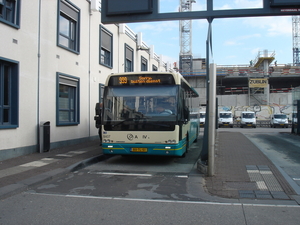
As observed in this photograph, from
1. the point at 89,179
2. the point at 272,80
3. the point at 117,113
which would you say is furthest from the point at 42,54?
the point at 272,80

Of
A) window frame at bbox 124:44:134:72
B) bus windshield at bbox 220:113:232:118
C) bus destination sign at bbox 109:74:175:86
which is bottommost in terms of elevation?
bus windshield at bbox 220:113:232:118

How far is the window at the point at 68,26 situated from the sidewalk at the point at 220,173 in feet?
18.0

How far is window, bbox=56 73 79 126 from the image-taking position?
13.4m

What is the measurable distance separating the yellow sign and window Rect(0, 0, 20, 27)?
134 ft

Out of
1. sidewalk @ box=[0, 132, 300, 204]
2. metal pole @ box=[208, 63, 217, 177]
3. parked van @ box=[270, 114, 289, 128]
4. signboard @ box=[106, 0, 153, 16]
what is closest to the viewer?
sidewalk @ box=[0, 132, 300, 204]

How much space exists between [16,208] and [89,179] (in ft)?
8.54

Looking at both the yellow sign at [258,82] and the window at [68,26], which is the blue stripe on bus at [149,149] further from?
the yellow sign at [258,82]

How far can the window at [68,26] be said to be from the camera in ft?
44.1

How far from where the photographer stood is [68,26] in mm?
14305

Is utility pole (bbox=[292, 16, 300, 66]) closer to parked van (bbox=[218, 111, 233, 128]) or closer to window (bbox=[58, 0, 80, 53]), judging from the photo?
parked van (bbox=[218, 111, 233, 128])

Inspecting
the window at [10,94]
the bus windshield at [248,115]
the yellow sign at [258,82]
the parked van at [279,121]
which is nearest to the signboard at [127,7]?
the window at [10,94]

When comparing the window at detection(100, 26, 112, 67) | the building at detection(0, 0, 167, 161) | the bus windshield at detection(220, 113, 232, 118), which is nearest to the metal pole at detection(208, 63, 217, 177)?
the building at detection(0, 0, 167, 161)

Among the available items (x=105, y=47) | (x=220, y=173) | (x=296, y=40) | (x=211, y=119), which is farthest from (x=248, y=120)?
(x=296, y=40)

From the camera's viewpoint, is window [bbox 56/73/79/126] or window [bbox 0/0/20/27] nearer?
window [bbox 0/0/20/27]
